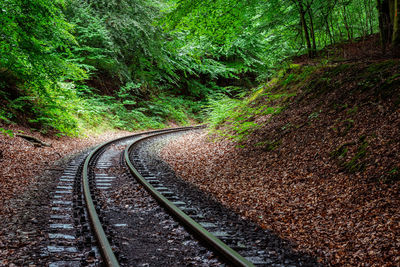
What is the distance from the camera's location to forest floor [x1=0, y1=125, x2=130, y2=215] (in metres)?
6.39

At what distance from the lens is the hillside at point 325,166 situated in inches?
156

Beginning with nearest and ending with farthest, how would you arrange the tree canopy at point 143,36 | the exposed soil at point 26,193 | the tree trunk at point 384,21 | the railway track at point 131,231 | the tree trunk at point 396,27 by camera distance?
the railway track at point 131,231
the exposed soil at point 26,193
the tree trunk at point 396,27
the tree canopy at point 143,36
the tree trunk at point 384,21

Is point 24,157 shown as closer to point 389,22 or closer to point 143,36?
point 389,22

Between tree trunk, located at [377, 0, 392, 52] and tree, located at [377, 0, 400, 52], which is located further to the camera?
tree trunk, located at [377, 0, 392, 52]

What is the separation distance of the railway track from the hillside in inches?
33.0

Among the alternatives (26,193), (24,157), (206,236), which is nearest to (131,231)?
(206,236)

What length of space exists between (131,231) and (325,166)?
4.24m

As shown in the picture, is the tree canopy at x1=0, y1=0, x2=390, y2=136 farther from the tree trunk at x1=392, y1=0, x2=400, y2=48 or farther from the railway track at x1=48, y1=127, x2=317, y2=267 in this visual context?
the railway track at x1=48, y1=127, x2=317, y2=267

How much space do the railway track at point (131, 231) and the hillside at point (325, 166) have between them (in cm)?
84

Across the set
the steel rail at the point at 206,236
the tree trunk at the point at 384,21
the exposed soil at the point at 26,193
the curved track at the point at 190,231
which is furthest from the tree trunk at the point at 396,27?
the exposed soil at the point at 26,193

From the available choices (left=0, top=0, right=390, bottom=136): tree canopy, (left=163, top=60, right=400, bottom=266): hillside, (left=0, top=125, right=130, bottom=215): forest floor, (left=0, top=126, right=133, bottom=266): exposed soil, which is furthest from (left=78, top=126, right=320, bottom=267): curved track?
(left=0, top=0, right=390, bottom=136): tree canopy

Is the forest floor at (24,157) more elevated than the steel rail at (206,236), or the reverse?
the forest floor at (24,157)

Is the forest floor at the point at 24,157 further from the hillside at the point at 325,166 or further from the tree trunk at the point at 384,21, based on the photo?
the tree trunk at the point at 384,21

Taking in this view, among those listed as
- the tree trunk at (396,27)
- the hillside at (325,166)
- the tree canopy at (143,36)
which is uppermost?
the tree canopy at (143,36)
